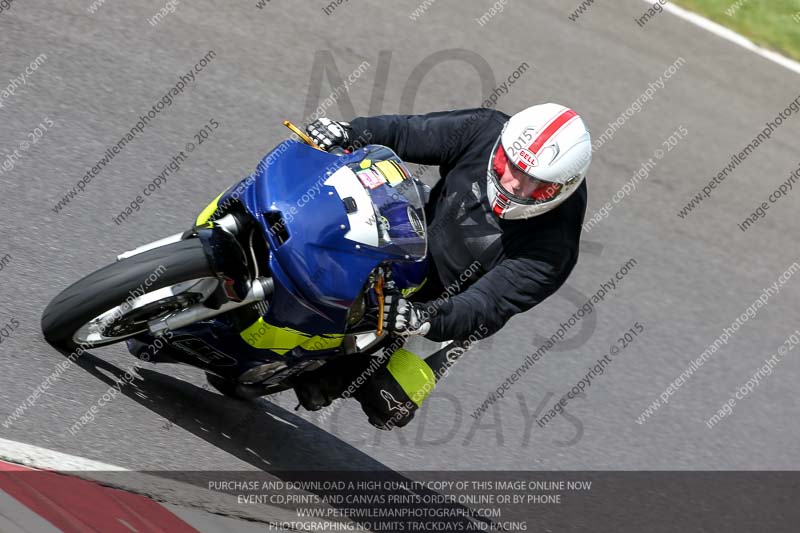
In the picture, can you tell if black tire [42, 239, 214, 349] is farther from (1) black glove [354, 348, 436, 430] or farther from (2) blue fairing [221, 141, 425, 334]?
(1) black glove [354, 348, 436, 430]

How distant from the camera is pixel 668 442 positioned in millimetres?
5898

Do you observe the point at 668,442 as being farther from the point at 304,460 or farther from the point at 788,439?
the point at 304,460

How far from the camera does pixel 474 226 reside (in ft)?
15.0

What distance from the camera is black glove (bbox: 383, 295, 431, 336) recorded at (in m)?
3.88

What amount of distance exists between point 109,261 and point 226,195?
4.63 ft

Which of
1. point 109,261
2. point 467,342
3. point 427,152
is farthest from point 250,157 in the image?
point 467,342

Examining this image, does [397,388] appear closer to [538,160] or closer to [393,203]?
[393,203]

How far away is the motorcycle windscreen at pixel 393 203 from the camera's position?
392 centimetres

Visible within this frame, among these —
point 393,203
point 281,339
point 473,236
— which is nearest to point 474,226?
point 473,236

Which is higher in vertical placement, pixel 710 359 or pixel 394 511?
pixel 394 511

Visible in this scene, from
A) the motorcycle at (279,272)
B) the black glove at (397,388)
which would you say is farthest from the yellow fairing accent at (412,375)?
the motorcycle at (279,272)

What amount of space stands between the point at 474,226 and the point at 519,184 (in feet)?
1.42

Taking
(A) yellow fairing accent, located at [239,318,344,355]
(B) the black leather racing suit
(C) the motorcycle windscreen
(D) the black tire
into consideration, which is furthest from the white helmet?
(D) the black tire

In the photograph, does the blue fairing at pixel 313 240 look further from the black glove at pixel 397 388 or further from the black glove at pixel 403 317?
the black glove at pixel 397 388
